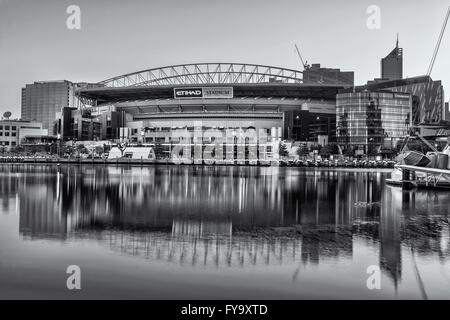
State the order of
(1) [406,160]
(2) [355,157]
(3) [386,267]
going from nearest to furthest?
(3) [386,267]
(1) [406,160]
(2) [355,157]

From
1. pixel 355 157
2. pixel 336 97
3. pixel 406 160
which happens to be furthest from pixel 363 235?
pixel 336 97

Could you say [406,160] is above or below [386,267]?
above

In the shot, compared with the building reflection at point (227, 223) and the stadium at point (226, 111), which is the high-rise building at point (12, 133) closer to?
the stadium at point (226, 111)

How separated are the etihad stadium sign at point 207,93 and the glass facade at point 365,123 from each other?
36587 millimetres

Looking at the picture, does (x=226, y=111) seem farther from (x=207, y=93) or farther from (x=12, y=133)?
(x=12, y=133)

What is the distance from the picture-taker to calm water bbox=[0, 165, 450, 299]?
870 centimetres

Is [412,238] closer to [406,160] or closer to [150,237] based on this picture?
[150,237]

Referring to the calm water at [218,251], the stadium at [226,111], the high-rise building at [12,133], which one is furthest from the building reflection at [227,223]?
the high-rise building at [12,133]

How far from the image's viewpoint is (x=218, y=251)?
1193 cm

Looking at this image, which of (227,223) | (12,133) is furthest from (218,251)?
(12,133)

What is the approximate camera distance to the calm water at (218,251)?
8703mm

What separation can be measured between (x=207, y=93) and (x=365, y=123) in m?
52.2

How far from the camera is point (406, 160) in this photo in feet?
114
